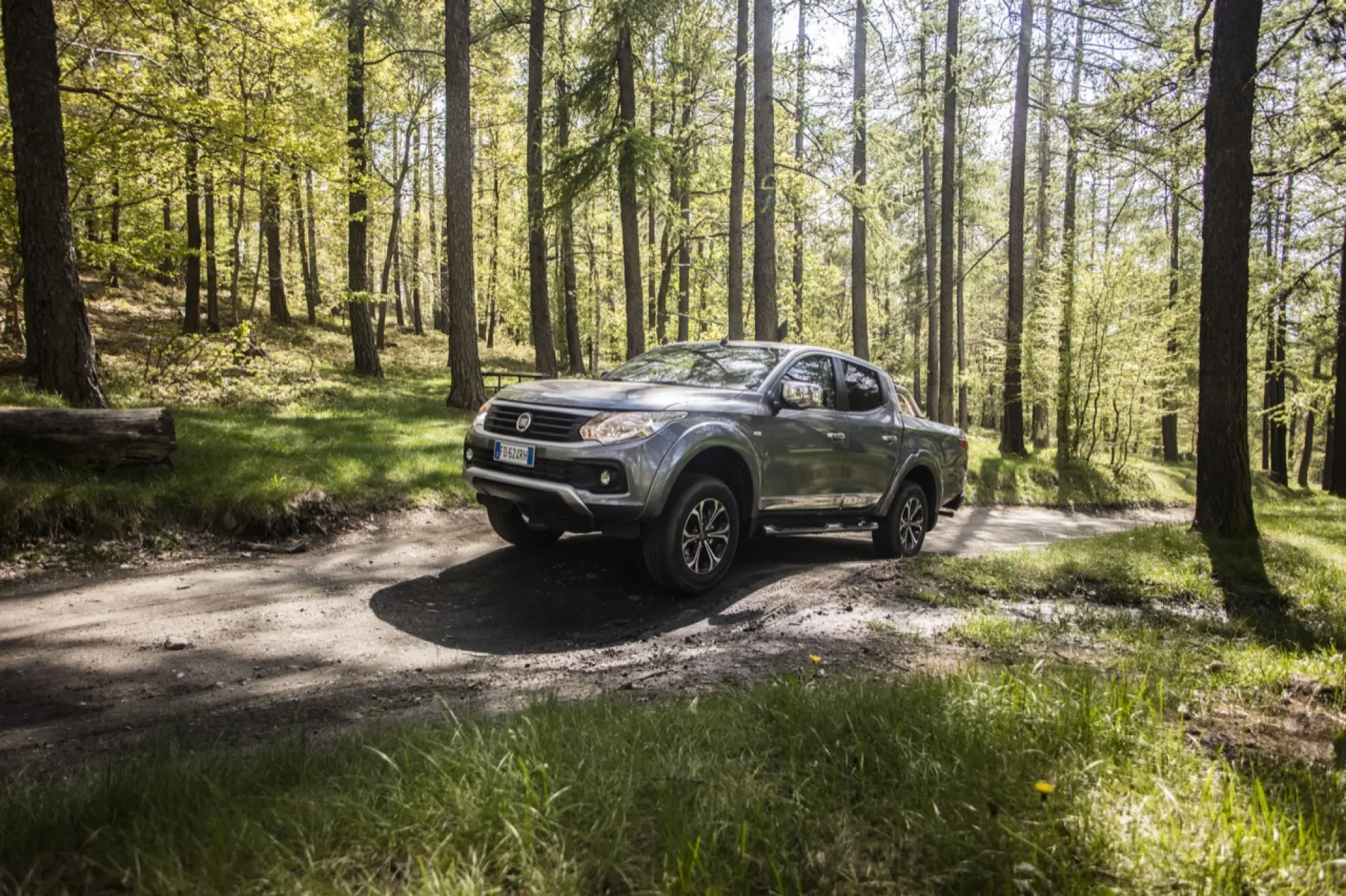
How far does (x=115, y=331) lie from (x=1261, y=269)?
96.8ft

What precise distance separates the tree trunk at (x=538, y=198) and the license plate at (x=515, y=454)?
36.3ft

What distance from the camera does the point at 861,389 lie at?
24.1 ft

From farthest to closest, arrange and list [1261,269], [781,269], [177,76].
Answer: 1. [781,269]
2. [1261,269]
3. [177,76]

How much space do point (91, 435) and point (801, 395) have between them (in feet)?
21.0

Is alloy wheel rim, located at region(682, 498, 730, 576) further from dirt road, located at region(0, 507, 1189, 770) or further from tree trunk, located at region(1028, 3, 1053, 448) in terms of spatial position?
tree trunk, located at region(1028, 3, 1053, 448)

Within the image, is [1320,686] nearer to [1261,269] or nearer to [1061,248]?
[1061,248]

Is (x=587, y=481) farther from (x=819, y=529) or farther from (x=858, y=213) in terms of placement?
(x=858, y=213)

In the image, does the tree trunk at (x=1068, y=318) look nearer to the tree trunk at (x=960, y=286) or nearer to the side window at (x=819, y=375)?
the tree trunk at (x=960, y=286)

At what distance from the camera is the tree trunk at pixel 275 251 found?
56.7 feet

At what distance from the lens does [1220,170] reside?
7508 mm

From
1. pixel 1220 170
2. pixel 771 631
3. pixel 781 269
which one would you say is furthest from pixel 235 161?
pixel 781 269

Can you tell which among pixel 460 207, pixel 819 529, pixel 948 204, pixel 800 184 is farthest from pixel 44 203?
pixel 948 204

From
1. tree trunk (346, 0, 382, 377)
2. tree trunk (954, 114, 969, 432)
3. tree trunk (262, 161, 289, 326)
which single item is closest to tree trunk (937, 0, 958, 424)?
tree trunk (954, 114, 969, 432)

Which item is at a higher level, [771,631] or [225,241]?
[225,241]
